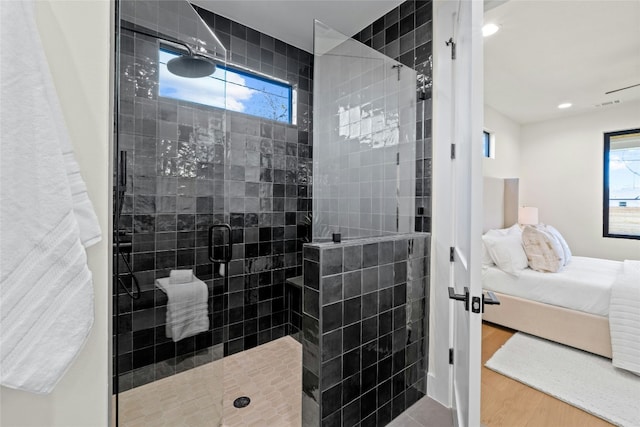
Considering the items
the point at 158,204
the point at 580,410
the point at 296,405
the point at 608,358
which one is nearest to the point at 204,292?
the point at 158,204

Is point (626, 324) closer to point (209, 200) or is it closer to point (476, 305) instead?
point (476, 305)

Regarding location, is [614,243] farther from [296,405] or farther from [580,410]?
[296,405]

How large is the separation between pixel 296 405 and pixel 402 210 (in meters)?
1.49

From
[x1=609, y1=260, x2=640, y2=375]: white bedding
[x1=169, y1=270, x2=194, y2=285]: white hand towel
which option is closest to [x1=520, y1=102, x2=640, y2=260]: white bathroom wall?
[x1=609, y1=260, x2=640, y2=375]: white bedding

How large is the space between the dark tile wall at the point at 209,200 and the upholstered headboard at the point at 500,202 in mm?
2720

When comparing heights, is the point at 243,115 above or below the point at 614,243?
above

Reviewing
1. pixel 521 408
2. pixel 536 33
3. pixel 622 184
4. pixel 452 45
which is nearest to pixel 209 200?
pixel 452 45

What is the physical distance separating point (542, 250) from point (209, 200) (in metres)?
3.36

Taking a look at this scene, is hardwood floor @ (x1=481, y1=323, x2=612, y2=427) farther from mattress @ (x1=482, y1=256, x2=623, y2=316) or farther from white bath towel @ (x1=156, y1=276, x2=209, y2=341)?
white bath towel @ (x1=156, y1=276, x2=209, y2=341)

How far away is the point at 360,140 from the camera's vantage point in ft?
5.77

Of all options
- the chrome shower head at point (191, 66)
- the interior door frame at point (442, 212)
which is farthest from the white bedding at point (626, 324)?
the chrome shower head at point (191, 66)

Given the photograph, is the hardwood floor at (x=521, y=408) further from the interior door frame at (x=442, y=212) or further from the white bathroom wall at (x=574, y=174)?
the white bathroom wall at (x=574, y=174)

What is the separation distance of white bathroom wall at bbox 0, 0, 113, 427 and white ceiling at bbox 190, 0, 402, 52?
1911mm

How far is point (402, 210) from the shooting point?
1950mm
